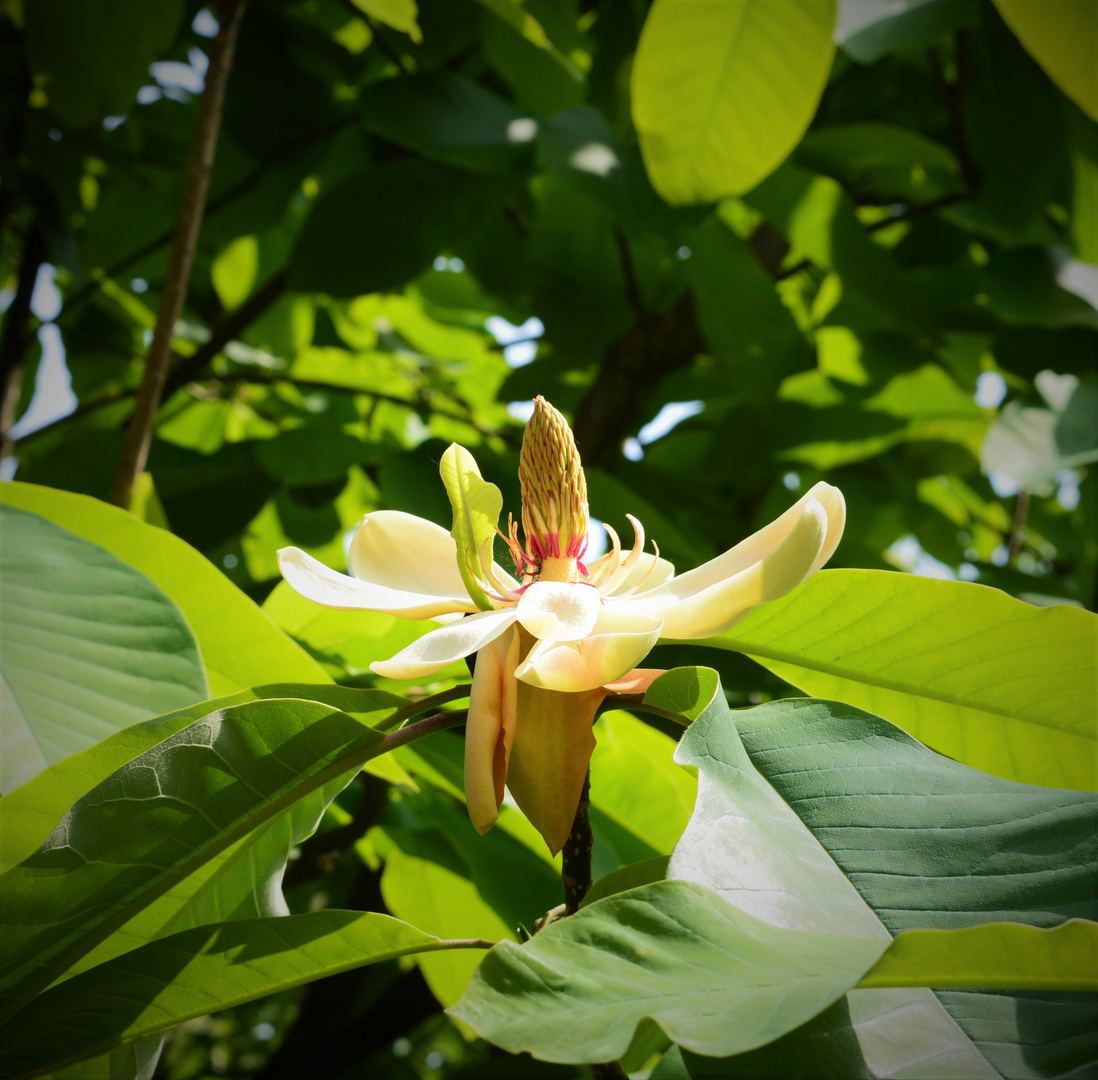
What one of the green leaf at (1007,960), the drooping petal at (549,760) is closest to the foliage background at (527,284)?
the drooping petal at (549,760)

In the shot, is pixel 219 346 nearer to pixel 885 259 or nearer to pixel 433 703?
pixel 885 259

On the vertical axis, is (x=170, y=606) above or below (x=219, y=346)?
above

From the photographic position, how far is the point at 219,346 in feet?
4.97

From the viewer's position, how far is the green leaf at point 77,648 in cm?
56

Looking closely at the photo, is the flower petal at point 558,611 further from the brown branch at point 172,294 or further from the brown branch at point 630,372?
the brown branch at point 630,372

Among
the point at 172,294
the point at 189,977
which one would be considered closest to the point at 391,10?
the point at 172,294

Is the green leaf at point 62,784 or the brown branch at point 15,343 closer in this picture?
the green leaf at point 62,784

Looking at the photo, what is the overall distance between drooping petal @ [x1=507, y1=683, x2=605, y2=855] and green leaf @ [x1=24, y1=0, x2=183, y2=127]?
1201 mm

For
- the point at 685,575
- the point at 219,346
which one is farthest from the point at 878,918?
the point at 219,346

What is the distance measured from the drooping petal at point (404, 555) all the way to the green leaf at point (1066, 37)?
527 mm

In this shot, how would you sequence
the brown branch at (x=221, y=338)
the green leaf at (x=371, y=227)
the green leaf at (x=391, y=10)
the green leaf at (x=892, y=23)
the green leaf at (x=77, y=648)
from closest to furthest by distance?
the green leaf at (x=77, y=648)
the green leaf at (x=391, y=10)
the green leaf at (x=892, y=23)
the green leaf at (x=371, y=227)
the brown branch at (x=221, y=338)

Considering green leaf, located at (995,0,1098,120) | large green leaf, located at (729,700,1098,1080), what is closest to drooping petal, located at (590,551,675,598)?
large green leaf, located at (729,700,1098,1080)

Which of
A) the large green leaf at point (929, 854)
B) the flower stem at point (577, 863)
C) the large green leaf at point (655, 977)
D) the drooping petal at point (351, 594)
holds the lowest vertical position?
the flower stem at point (577, 863)

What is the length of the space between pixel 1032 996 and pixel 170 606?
0.53 meters
